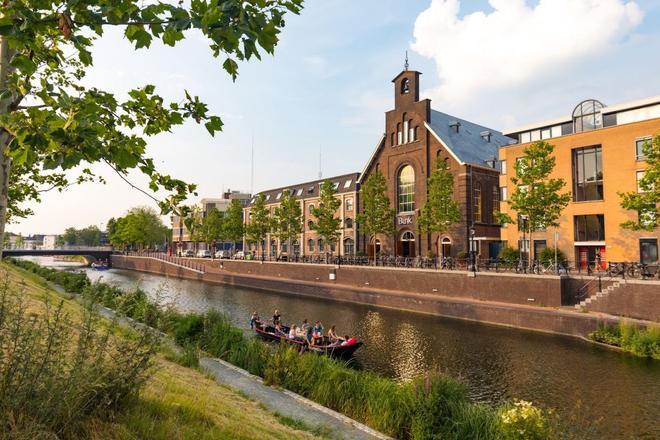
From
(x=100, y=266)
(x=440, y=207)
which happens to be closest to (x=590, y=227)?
(x=440, y=207)

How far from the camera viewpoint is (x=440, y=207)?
39.9m

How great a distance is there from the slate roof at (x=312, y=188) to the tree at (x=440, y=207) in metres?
19.2

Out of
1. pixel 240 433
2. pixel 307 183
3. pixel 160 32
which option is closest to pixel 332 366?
pixel 240 433

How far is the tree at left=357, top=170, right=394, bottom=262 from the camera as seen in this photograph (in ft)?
151

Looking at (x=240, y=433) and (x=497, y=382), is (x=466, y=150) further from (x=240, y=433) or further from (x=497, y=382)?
(x=240, y=433)

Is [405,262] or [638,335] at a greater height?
[405,262]

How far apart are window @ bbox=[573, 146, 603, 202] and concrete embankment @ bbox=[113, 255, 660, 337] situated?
38.5 ft

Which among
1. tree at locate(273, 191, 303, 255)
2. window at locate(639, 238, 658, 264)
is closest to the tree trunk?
window at locate(639, 238, 658, 264)

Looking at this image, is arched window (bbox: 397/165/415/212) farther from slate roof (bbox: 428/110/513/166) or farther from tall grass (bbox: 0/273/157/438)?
tall grass (bbox: 0/273/157/438)

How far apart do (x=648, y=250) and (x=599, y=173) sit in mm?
7123

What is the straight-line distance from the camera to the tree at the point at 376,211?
45969 millimetres

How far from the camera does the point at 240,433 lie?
6.14m

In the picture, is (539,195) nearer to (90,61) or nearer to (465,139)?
(465,139)

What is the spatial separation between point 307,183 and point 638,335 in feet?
176
